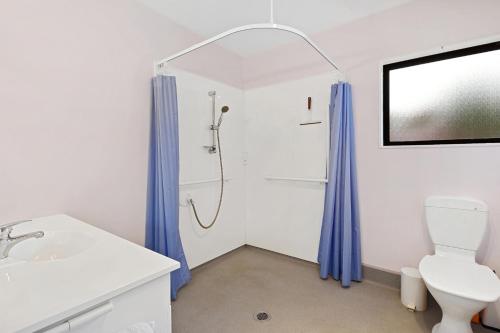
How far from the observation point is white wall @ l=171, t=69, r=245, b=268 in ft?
8.00

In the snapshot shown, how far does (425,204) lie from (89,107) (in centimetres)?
→ 258

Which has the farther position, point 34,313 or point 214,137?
point 214,137

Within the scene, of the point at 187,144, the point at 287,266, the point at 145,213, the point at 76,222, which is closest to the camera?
the point at 76,222

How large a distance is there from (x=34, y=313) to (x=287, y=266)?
2294mm

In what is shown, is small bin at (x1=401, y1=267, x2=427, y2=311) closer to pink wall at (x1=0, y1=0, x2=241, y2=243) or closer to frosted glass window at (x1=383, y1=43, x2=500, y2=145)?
frosted glass window at (x1=383, y1=43, x2=500, y2=145)

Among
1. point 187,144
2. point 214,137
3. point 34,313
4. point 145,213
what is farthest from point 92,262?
point 214,137

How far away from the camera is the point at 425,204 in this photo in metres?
1.94

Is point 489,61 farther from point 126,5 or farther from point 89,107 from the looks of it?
point 89,107

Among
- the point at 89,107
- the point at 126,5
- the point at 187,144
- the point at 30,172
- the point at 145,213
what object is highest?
the point at 126,5

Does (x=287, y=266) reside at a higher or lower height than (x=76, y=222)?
lower

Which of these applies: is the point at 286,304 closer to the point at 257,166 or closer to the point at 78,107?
the point at 257,166

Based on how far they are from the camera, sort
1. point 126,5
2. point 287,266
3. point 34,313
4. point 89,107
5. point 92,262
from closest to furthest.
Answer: point 34,313, point 92,262, point 89,107, point 126,5, point 287,266

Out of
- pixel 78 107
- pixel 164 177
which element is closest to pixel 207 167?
pixel 164 177

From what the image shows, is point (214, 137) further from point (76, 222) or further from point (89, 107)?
point (76, 222)
